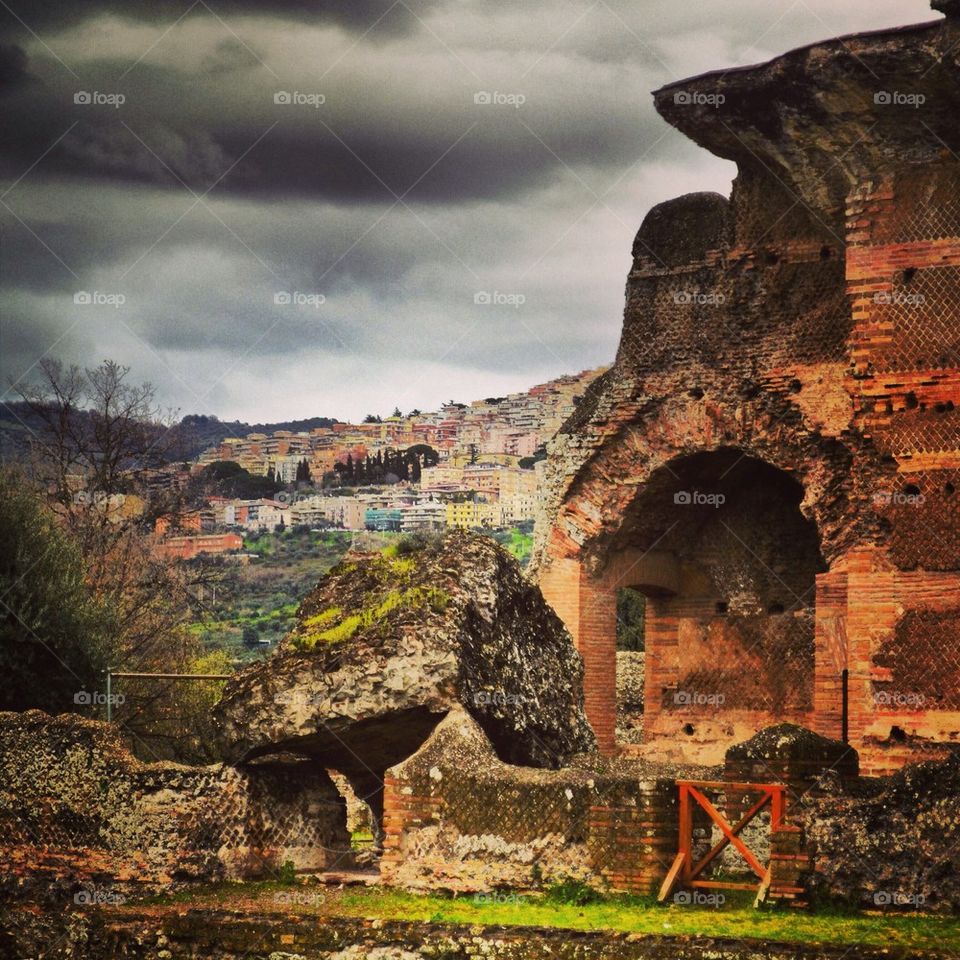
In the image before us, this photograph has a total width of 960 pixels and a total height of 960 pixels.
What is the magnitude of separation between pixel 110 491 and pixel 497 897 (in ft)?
83.6

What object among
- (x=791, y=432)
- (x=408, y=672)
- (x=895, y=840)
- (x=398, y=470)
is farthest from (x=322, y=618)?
(x=398, y=470)

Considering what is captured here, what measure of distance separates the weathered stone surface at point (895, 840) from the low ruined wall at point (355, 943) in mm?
1215

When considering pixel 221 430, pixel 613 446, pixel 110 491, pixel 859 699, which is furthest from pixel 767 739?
pixel 221 430

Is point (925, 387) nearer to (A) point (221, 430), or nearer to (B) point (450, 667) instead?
(B) point (450, 667)

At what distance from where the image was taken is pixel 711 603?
26641 millimetres

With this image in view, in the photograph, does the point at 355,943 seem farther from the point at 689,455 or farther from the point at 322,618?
the point at 689,455

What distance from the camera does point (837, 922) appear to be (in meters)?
12.0

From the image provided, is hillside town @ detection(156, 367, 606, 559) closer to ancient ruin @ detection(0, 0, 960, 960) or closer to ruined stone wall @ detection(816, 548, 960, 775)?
ancient ruin @ detection(0, 0, 960, 960)

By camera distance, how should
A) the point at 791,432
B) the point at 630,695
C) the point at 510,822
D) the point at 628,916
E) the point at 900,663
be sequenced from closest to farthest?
the point at 628,916 < the point at 510,822 < the point at 900,663 < the point at 791,432 < the point at 630,695

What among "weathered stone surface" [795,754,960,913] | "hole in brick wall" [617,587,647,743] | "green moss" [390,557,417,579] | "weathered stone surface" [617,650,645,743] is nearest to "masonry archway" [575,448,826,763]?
"hole in brick wall" [617,587,647,743]

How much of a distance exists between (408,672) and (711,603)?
12580 mm

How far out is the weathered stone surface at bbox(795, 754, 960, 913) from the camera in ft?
39.8

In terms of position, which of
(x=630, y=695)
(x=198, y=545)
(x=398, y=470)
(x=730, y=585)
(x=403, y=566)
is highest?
(x=398, y=470)

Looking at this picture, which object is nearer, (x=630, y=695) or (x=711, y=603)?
(x=711, y=603)
